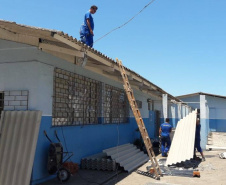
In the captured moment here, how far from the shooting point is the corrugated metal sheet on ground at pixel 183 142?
9.20m

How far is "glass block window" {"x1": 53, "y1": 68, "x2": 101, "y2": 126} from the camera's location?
304 inches

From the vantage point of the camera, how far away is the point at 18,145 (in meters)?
6.07

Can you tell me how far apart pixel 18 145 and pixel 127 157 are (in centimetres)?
455

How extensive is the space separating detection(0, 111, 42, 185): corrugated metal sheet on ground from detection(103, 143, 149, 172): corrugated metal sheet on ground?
10.7ft

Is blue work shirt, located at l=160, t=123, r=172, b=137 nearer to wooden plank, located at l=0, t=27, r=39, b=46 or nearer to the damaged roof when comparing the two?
the damaged roof

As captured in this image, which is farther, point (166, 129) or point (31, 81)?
point (166, 129)

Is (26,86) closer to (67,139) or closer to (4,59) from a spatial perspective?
(4,59)

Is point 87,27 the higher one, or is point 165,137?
point 87,27

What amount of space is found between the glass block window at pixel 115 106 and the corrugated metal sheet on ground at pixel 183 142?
266 centimetres

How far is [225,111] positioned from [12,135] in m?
27.5

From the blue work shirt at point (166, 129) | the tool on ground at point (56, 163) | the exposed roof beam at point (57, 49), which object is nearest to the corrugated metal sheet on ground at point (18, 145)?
the tool on ground at point (56, 163)

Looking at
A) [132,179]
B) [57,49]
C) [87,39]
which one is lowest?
[132,179]

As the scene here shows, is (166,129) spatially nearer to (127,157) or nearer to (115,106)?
(115,106)

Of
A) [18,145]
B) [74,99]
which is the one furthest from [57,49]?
[74,99]
